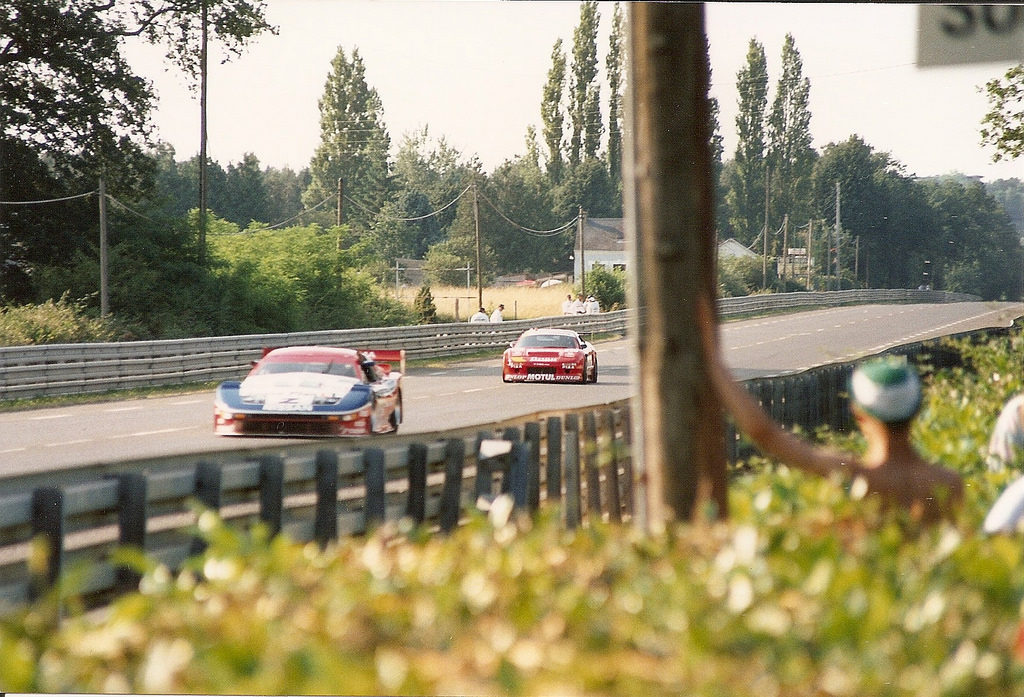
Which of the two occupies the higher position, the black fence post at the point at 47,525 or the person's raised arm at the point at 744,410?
the person's raised arm at the point at 744,410

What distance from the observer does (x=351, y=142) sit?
17.7ft

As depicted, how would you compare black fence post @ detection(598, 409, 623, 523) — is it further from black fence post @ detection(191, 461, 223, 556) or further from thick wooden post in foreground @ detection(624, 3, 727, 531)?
thick wooden post in foreground @ detection(624, 3, 727, 531)

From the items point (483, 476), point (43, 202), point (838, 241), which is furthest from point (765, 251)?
point (43, 202)

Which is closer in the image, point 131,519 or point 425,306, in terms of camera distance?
point 131,519

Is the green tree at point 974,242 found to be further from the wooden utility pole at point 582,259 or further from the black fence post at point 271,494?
the black fence post at point 271,494

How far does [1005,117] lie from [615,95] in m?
1.91

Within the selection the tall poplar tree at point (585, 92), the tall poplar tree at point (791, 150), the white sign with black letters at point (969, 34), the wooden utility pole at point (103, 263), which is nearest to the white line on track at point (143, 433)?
the wooden utility pole at point (103, 263)

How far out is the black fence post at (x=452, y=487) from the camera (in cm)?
510

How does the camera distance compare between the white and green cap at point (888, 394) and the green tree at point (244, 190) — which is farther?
the green tree at point (244, 190)

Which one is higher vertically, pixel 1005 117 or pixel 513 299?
pixel 1005 117

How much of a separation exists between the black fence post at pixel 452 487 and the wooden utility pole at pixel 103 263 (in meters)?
2.16

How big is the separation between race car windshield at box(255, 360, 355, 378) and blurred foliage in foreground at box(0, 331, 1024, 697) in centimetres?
310

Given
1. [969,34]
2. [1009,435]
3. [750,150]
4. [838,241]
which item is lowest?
[1009,435]

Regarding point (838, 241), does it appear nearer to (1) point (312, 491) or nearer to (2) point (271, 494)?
(1) point (312, 491)
